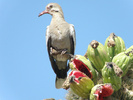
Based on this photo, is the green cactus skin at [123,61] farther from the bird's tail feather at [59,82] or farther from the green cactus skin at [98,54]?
the bird's tail feather at [59,82]

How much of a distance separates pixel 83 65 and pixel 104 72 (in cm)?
67

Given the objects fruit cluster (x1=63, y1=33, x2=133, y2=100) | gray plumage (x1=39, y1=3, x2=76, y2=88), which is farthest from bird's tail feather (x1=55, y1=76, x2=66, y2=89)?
fruit cluster (x1=63, y1=33, x2=133, y2=100)

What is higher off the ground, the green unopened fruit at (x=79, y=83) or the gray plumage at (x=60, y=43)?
the gray plumage at (x=60, y=43)

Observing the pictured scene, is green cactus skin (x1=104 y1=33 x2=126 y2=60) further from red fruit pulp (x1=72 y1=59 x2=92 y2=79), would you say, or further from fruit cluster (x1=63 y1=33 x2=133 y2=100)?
red fruit pulp (x1=72 y1=59 x2=92 y2=79)

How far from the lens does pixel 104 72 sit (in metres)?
3.54

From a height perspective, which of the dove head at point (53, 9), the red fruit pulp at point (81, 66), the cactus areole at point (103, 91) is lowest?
the cactus areole at point (103, 91)

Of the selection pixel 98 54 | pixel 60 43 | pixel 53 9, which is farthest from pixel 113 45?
pixel 53 9

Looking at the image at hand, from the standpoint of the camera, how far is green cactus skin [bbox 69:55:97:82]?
402 centimetres

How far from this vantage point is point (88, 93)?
3.69 metres

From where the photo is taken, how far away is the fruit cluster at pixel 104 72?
347 cm

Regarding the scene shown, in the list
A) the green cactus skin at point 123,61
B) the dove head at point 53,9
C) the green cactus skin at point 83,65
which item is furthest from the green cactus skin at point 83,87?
the dove head at point 53,9

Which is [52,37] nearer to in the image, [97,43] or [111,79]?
[97,43]

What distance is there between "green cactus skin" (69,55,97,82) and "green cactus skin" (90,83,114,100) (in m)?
0.51

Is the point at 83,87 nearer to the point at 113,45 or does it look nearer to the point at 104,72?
the point at 104,72
